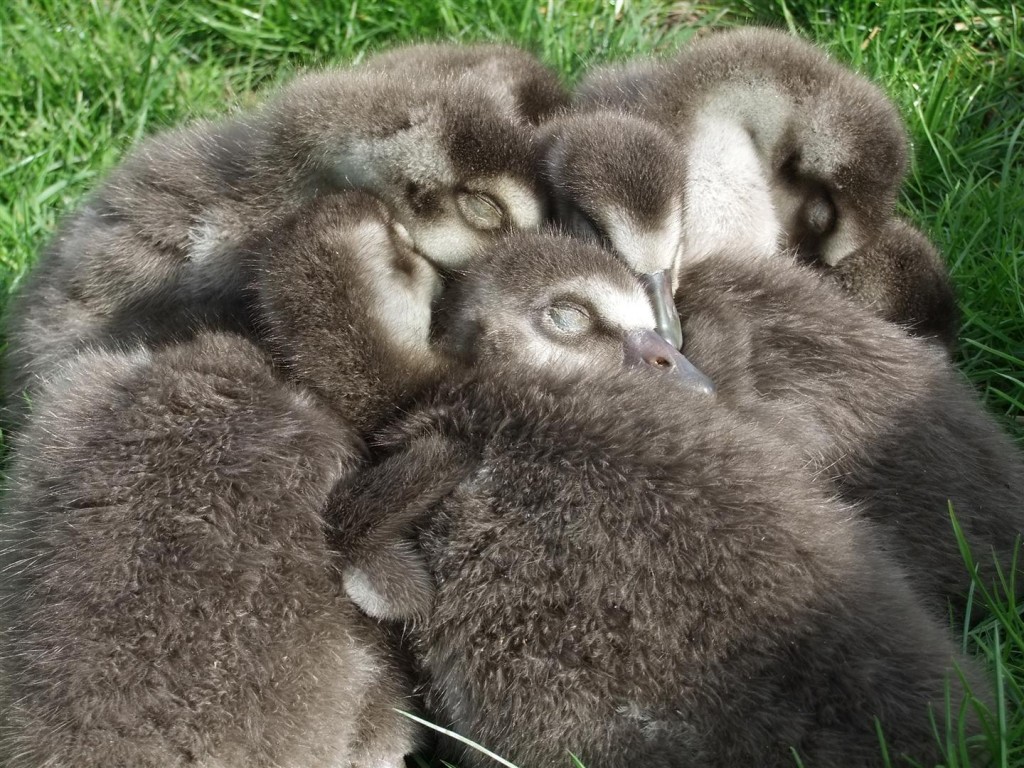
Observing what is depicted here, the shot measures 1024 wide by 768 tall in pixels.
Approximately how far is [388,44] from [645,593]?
97.5 inches

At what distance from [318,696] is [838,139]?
6.28ft

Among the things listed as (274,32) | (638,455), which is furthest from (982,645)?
(274,32)

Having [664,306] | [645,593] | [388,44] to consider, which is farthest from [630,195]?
[388,44]

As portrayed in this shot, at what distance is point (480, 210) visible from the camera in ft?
10.1

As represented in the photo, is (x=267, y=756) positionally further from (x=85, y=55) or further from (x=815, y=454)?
(x=85, y=55)

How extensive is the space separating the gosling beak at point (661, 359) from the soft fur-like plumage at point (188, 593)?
0.62 meters

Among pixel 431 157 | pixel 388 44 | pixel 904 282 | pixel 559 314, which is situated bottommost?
pixel 388 44

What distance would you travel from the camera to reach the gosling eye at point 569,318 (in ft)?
9.23

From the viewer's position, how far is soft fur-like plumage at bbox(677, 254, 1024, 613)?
2746 millimetres

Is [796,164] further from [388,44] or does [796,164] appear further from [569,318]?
[388,44]

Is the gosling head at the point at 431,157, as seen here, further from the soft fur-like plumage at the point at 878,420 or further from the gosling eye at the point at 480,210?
the soft fur-like plumage at the point at 878,420

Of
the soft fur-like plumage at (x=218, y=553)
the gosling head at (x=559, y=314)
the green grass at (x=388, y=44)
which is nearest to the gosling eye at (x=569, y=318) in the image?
the gosling head at (x=559, y=314)

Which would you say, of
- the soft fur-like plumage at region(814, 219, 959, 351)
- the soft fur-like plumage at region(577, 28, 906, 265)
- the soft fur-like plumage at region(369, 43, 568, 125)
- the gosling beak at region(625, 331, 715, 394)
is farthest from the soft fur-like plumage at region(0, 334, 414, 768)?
the soft fur-like plumage at region(814, 219, 959, 351)

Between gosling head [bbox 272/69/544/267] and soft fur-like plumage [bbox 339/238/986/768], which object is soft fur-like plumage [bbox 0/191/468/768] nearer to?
soft fur-like plumage [bbox 339/238/986/768]
